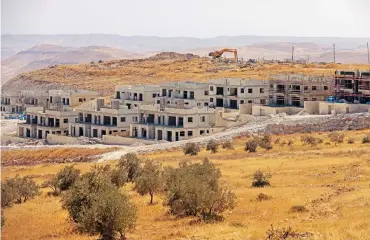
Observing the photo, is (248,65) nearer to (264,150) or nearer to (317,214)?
(264,150)

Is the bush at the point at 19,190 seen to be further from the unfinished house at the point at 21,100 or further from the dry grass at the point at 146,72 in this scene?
the dry grass at the point at 146,72

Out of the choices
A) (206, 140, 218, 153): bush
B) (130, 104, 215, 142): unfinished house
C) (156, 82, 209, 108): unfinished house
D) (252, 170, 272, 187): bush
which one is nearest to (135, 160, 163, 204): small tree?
(252, 170, 272, 187): bush

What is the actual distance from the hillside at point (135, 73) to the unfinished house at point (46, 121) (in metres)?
39.3

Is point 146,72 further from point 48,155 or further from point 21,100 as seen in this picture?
point 48,155

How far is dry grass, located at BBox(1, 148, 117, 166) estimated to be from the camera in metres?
58.7

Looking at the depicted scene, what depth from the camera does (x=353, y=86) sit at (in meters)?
68.7

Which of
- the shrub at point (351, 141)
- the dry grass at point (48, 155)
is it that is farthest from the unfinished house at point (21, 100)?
the shrub at point (351, 141)

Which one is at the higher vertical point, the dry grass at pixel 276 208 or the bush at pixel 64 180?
the dry grass at pixel 276 208

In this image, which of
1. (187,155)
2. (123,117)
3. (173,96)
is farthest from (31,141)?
(187,155)

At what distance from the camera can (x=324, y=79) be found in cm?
7394

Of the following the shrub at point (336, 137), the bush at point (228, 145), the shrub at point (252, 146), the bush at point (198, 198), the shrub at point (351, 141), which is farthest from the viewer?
the bush at point (228, 145)

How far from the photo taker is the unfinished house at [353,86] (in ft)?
221

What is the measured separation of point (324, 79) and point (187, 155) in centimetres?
2817

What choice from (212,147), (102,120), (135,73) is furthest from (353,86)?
(135,73)
